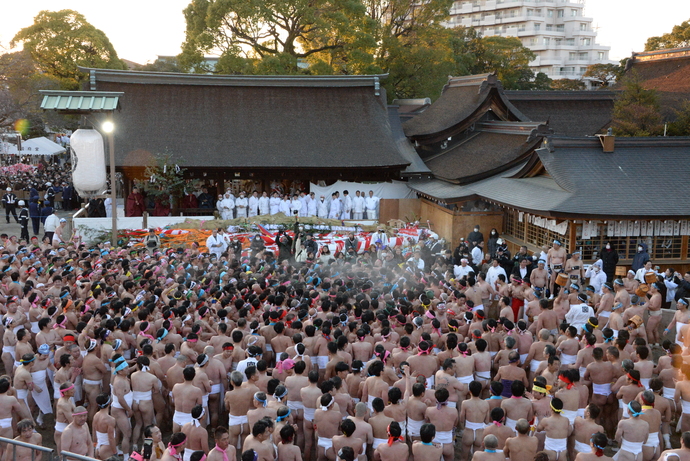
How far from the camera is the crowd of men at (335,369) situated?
7043 millimetres

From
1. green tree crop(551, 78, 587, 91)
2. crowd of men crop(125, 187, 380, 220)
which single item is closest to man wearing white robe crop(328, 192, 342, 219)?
crowd of men crop(125, 187, 380, 220)

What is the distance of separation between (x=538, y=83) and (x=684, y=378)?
45216mm

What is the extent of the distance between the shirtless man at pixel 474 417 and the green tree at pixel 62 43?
39.4 m

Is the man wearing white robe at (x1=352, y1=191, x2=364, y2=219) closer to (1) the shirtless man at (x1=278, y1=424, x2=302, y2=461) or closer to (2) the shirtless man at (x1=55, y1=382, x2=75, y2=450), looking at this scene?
(2) the shirtless man at (x1=55, y1=382, x2=75, y2=450)

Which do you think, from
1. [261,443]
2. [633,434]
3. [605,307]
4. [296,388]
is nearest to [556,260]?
[605,307]

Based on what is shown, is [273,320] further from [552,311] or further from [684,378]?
[684,378]

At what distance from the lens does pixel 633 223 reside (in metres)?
15.3

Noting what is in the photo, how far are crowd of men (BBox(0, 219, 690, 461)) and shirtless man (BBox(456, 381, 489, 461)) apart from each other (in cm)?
2

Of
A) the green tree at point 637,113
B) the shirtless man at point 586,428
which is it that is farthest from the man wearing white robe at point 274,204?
the shirtless man at point 586,428

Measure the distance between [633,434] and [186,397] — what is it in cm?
537

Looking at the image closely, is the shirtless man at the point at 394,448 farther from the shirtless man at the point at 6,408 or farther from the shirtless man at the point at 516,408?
the shirtless man at the point at 6,408

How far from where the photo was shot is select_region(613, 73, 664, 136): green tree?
24000mm

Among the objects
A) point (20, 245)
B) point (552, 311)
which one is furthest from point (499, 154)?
point (20, 245)

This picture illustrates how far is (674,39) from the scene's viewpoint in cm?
4491
